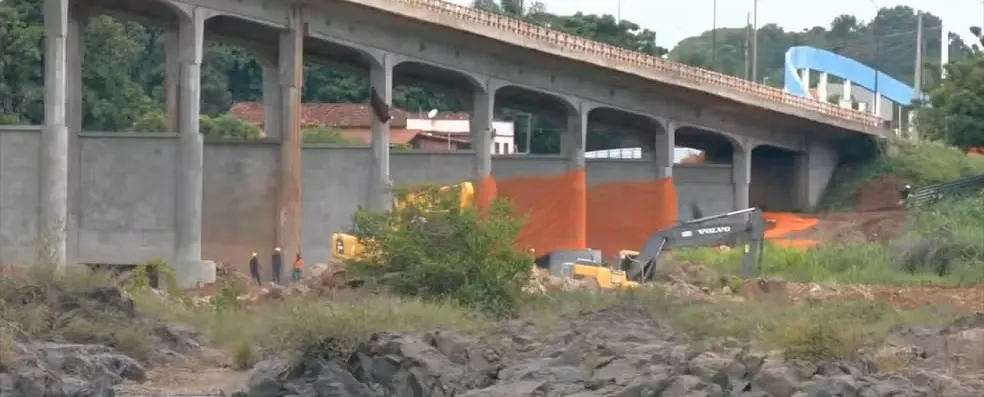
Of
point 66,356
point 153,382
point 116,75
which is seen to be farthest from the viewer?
point 116,75

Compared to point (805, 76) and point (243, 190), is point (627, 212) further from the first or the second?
point (805, 76)

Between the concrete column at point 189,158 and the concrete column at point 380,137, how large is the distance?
640cm

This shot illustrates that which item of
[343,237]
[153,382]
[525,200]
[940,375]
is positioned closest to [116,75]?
[525,200]

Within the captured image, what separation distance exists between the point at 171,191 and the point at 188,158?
1347 millimetres

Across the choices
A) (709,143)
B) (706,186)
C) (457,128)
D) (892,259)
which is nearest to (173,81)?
(892,259)

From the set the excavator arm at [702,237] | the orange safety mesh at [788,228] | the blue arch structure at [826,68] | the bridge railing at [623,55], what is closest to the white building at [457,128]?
the blue arch structure at [826,68]

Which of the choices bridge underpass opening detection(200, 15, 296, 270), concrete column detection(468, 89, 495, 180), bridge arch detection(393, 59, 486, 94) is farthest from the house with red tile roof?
bridge underpass opening detection(200, 15, 296, 270)

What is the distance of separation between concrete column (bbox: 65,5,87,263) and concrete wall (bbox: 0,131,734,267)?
0.16 meters

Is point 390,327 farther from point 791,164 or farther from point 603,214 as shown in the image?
point 791,164

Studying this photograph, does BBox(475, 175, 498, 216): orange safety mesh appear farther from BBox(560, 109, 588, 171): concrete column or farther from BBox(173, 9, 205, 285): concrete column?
BBox(173, 9, 205, 285): concrete column

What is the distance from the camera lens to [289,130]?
5491 centimetres

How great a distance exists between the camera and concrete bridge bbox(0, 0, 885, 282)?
170ft

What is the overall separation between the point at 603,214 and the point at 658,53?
115 ft

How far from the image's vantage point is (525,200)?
A: 2562 inches
